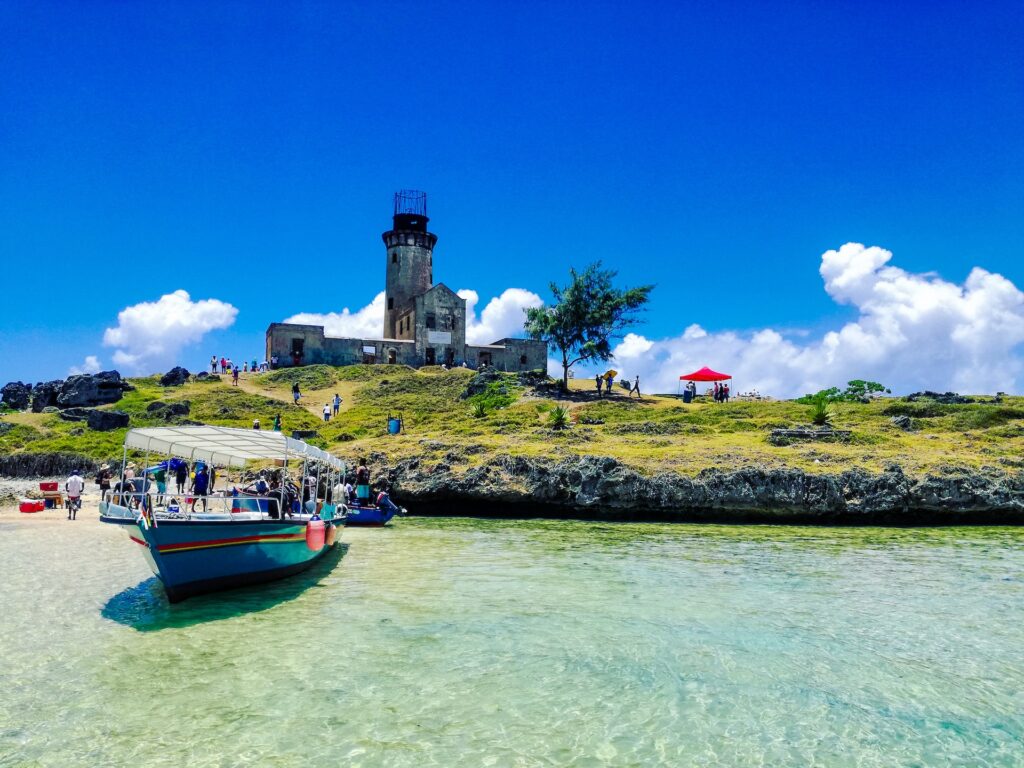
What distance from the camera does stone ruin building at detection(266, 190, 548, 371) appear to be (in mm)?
85688

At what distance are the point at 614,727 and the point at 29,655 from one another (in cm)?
835

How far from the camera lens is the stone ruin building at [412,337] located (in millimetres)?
85688

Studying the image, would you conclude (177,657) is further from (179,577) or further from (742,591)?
(742,591)

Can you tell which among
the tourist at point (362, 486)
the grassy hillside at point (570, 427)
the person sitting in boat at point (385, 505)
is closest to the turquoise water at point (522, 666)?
the person sitting in boat at point (385, 505)

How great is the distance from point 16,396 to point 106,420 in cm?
2002

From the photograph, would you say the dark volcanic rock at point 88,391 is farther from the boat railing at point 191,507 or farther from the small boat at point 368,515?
the boat railing at point 191,507

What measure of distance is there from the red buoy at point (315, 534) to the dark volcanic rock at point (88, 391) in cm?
5297

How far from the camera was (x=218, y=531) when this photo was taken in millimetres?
13500

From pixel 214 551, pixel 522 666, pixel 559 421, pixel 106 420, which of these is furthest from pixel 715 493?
pixel 106 420

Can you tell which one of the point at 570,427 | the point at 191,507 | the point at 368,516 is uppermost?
the point at 570,427

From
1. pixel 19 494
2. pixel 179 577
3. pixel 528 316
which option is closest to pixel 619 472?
pixel 179 577

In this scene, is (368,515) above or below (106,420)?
below

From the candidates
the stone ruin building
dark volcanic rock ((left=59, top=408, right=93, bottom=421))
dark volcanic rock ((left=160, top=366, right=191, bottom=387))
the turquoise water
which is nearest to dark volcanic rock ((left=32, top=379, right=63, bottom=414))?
dark volcanic rock ((left=59, top=408, right=93, bottom=421))

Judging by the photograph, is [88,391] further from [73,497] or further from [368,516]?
[368,516]
